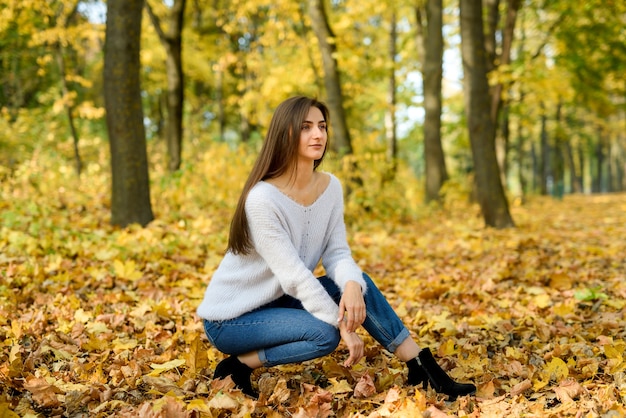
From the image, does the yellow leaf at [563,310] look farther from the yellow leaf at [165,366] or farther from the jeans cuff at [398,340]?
the yellow leaf at [165,366]

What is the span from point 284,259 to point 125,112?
14.9ft

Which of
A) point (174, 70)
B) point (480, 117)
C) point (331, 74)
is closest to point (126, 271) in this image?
point (480, 117)

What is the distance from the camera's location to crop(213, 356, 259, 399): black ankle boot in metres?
2.79

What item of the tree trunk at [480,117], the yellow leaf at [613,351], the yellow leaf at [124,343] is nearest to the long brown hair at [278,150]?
the yellow leaf at [124,343]

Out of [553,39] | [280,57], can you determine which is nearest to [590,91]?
[553,39]

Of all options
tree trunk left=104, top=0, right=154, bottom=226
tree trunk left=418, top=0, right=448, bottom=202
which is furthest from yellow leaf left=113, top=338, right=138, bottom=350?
tree trunk left=418, top=0, right=448, bottom=202

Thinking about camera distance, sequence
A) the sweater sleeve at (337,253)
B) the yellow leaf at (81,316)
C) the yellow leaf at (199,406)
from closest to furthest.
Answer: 1. the yellow leaf at (199,406)
2. the sweater sleeve at (337,253)
3. the yellow leaf at (81,316)

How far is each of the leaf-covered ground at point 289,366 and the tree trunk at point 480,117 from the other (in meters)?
1.39

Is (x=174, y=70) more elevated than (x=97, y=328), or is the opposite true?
(x=174, y=70)

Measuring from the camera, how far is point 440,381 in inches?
105

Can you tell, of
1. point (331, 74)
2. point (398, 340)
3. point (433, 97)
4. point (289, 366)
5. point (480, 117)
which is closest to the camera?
point (398, 340)

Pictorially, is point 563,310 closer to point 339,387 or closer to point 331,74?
point 339,387

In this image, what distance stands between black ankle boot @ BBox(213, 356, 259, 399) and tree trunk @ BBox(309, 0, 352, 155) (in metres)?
7.30

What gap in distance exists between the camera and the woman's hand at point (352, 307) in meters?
2.59
